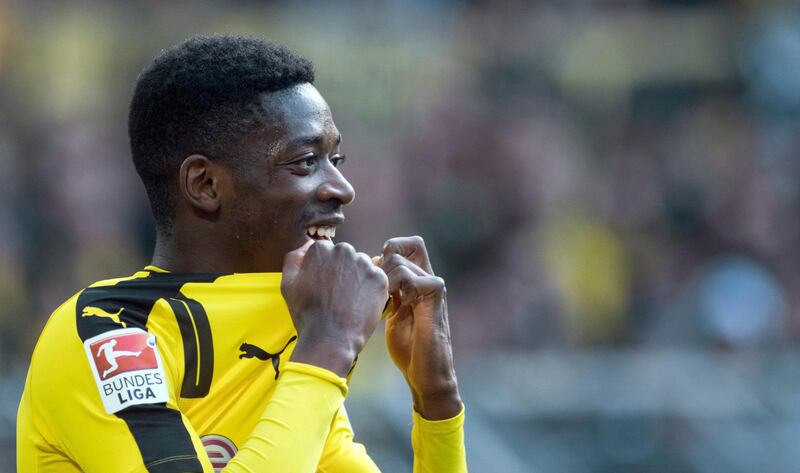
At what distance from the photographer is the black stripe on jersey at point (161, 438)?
227 centimetres

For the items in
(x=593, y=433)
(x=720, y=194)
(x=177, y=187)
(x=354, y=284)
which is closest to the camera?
(x=354, y=284)

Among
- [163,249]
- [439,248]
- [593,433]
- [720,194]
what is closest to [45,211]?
[439,248]

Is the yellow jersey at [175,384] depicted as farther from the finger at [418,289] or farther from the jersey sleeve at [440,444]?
the jersey sleeve at [440,444]

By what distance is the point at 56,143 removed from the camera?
897 centimetres

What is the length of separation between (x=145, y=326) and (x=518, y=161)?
7068 mm

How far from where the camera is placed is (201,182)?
2605mm

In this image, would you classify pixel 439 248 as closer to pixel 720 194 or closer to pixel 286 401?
pixel 720 194

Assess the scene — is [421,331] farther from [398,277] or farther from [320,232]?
[320,232]

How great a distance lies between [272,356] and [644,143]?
25.7ft

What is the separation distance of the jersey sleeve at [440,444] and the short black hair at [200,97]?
760 millimetres

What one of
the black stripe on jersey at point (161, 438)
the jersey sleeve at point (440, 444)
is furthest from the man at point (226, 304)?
the jersey sleeve at point (440, 444)

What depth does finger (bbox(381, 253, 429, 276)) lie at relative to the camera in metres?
2.71

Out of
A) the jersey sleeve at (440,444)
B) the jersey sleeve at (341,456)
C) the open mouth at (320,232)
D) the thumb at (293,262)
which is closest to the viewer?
the thumb at (293,262)

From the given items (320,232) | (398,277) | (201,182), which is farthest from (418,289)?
(201,182)
